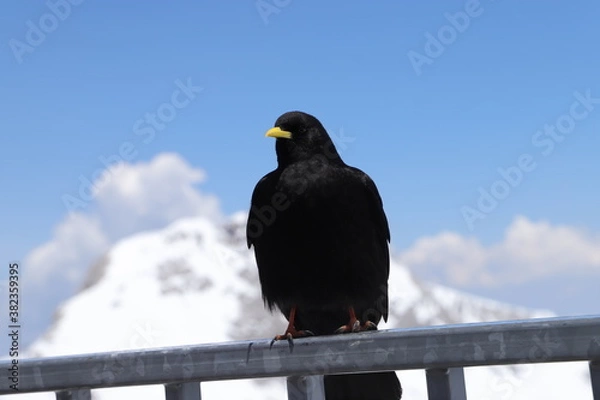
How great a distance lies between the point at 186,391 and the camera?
2.79 m

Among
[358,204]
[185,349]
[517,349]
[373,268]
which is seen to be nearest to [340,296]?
[373,268]

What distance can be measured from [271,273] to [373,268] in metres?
0.63

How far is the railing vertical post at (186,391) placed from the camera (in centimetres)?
278

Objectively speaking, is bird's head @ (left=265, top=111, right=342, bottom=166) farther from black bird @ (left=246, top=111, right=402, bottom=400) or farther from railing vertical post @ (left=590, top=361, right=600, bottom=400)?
railing vertical post @ (left=590, top=361, right=600, bottom=400)

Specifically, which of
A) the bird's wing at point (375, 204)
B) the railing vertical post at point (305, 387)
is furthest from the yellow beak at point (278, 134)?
the railing vertical post at point (305, 387)

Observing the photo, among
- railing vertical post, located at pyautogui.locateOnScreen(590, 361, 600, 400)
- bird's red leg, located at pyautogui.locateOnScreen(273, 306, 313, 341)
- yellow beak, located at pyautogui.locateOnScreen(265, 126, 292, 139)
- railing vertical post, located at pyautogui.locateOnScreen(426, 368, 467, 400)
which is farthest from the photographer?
yellow beak, located at pyautogui.locateOnScreen(265, 126, 292, 139)

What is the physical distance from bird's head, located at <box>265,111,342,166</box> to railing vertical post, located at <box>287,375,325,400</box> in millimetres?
2676

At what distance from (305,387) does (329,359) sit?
0.14 m

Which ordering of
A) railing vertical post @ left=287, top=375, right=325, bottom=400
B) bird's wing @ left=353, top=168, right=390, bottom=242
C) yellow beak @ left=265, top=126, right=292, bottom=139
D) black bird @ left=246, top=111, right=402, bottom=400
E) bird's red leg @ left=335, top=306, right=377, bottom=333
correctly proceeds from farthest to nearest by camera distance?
1. yellow beak @ left=265, top=126, right=292, bottom=139
2. bird's wing @ left=353, top=168, right=390, bottom=242
3. black bird @ left=246, top=111, right=402, bottom=400
4. bird's red leg @ left=335, top=306, right=377, bottom=333
5. railing vertical post @ left=287, top=375, right=325, bottom=400

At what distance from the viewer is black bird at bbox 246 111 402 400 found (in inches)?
189

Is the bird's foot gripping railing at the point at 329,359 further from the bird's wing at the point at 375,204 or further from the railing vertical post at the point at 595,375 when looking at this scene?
the bird's wing at the point at 375,204

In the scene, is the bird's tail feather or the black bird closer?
the bird's tail feather

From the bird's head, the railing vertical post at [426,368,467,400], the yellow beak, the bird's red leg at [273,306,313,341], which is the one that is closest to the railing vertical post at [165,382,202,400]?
the railing vertical post at [426,368,467,400]

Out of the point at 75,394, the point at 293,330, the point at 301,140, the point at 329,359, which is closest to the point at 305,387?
the point at 329,359
